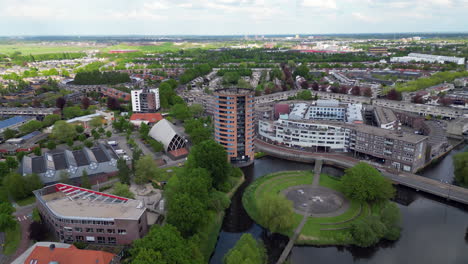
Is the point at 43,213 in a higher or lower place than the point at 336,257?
higher

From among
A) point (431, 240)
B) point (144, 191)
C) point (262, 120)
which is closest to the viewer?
point (431, 240)

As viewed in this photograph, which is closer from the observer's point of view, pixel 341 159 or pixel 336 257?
pixel 336 257

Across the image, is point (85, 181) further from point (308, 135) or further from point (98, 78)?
point (98, 78)

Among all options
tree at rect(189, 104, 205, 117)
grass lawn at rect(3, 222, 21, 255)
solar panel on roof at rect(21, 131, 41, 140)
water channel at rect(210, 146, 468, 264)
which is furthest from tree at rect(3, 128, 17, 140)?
water channel at rect(210, 146, 468, 264)

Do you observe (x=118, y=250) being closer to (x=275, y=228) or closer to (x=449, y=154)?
(x=275, y=228)

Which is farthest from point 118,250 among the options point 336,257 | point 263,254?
point 336,257

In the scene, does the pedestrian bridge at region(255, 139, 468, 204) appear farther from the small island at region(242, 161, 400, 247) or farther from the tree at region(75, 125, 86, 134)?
the tree at region(75, 125, 86, 134)
